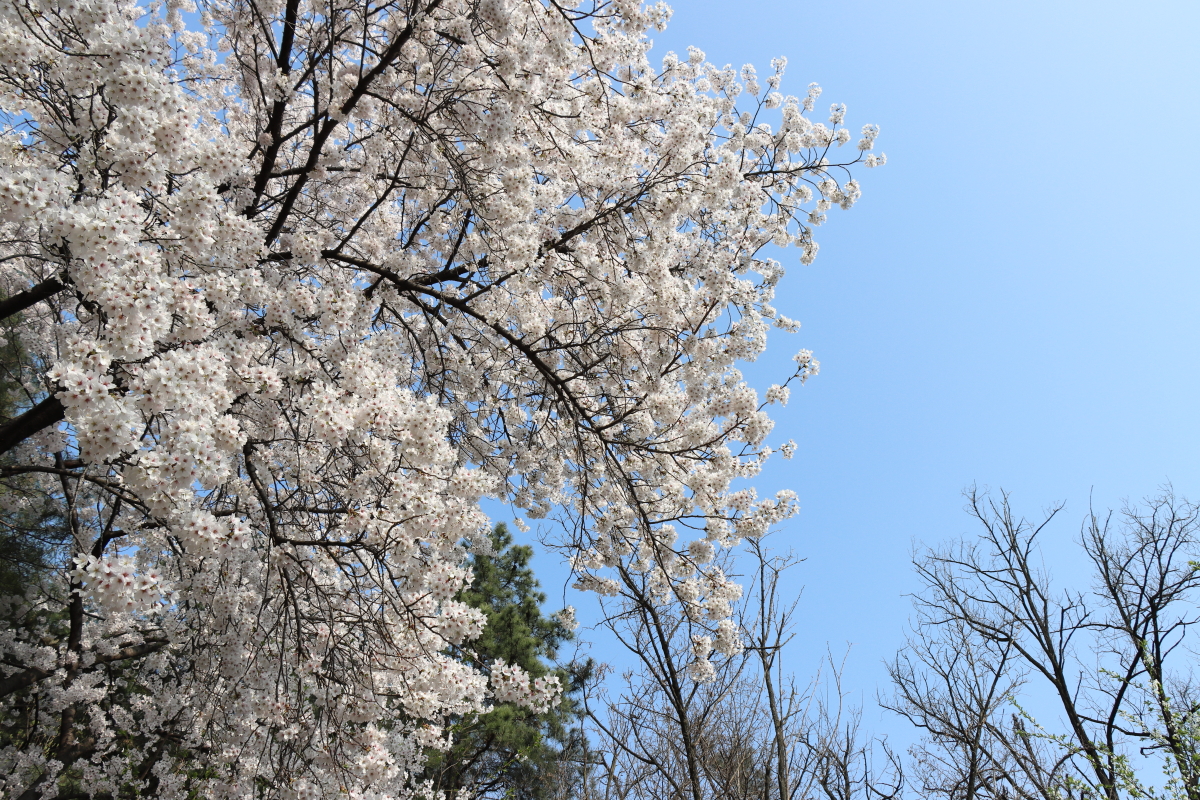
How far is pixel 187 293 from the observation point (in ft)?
9.75

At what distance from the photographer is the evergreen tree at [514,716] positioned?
12367 mm

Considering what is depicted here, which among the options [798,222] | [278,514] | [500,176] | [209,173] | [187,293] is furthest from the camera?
[798,222]

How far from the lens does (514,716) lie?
1266 cm

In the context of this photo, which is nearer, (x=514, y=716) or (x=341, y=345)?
(x=341, y=345)

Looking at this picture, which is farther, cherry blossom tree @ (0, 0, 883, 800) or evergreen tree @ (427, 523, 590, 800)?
evergreen tree @ (427, 523, 590, 800)

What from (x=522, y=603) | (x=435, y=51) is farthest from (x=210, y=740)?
(x=522, y=603)

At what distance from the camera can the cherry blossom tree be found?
2.94 metres

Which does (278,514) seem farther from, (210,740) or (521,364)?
(210,740)

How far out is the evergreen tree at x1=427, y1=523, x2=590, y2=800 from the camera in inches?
487

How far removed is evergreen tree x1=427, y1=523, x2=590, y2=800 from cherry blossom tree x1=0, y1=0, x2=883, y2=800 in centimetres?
581

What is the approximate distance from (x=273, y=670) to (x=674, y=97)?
5.21 metres

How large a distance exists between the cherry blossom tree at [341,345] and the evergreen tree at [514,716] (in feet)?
19.1

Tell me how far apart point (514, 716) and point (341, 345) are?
1082cm

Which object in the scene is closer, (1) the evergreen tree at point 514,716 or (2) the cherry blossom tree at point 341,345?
(2) the cherry blossom tree at point 341,345
